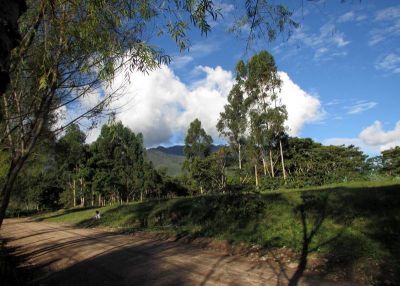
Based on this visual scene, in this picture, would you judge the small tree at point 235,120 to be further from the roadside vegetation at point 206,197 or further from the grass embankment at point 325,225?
the grass embankment at point 325,225

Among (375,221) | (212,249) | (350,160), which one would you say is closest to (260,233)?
(212,249)

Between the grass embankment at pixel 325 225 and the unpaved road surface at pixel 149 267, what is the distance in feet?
4.70

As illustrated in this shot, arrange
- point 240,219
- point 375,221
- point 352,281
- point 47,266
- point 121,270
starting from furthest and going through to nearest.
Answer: point 240,219 < point 47,266 < point 375,221 < point 121,270 < point 352,281

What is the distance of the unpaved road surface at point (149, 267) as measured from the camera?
9.02 meters

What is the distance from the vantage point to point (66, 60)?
968 centimetres

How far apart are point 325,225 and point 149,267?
5902mm

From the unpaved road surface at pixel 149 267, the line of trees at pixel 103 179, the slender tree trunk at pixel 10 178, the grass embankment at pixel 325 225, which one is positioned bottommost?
the unpaved road surface at pixel 149 267

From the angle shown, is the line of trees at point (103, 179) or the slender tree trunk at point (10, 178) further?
the line of trees at point (103, 179)

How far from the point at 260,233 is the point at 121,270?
541 cm

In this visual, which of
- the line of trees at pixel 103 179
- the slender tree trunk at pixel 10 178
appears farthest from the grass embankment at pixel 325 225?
the line of trees at pixel 103 179

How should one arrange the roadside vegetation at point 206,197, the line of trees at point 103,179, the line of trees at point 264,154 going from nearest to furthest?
the roadside vegetation at point 206,197, the line of trees at point 264,154, the line of trees at point 103,179

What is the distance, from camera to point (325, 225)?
12.5 m

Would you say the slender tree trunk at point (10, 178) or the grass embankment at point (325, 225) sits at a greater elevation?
the slender tree trunk at point (10, 178)

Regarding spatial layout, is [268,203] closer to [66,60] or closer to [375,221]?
[375,221]
